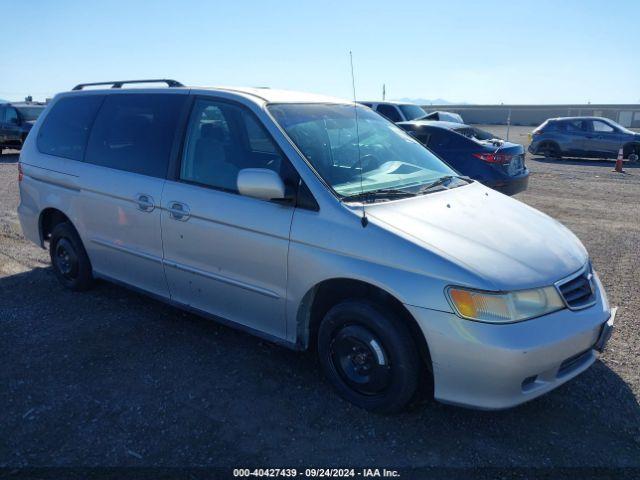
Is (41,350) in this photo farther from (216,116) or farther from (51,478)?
(216,116)

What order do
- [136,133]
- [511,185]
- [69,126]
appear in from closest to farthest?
1. [136,133]
2. [69,126]
3. [511,185]

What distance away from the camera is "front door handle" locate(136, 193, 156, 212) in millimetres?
4074

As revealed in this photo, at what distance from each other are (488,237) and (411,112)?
13.5 meters

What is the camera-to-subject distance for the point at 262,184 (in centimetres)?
330

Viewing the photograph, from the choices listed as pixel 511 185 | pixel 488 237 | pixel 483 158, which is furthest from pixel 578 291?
pixel 483 158

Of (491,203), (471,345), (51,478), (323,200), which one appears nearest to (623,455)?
(471,345)

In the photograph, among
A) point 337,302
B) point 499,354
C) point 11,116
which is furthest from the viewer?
point 11,116

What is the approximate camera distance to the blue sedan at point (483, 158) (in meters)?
8.25

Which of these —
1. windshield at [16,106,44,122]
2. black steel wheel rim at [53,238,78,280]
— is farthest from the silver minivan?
windshield at [16,106,44,122]

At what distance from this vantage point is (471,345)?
2762 mm

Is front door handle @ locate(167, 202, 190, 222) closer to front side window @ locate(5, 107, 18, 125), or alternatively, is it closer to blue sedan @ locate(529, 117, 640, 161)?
blue sedan @ locate(529, 117, 640, 161)

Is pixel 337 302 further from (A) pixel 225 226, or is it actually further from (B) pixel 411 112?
(B) pixel 411 112

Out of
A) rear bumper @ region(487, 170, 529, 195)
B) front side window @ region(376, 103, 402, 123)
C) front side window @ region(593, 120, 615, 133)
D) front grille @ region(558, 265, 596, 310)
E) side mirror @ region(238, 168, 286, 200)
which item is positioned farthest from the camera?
front side window @ region(593, 120, 615, 133)

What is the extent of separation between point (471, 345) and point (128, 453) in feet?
6.16
